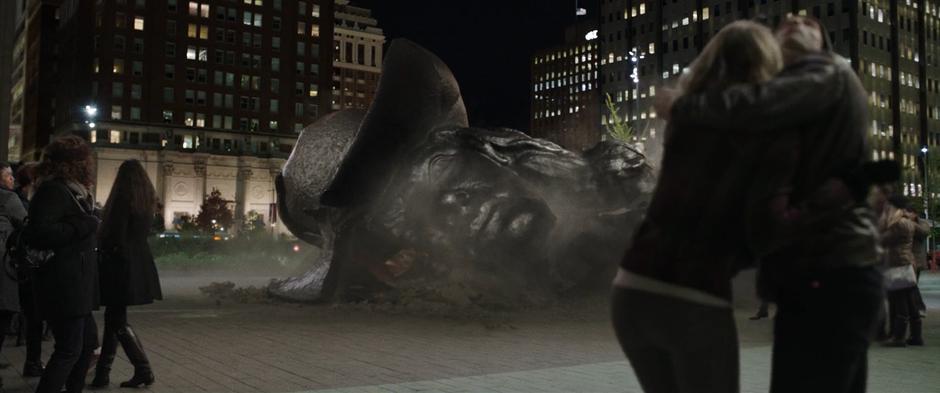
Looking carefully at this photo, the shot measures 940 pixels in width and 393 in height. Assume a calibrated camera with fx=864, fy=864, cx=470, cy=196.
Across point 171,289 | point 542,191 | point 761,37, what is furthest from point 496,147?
point 761,37

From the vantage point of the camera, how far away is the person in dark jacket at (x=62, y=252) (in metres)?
5.38

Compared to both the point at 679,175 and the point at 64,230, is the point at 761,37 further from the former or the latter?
the point at 64,230

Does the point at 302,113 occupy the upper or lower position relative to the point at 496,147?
upper

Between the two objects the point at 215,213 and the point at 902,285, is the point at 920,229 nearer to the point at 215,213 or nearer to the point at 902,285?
the point at 902,285

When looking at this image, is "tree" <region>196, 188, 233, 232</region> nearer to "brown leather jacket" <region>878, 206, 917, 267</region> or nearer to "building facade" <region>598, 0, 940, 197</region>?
"building facade" <region>598, 0, 940, 197</region>

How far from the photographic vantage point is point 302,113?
390ft

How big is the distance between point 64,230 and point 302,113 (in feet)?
381

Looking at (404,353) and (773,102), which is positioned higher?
(773,102)

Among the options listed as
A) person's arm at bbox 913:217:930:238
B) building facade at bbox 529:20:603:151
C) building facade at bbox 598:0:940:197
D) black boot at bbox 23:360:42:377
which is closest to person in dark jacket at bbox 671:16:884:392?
black boot at bbox 23:360:42:377

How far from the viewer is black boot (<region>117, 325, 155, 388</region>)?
682 centimetres

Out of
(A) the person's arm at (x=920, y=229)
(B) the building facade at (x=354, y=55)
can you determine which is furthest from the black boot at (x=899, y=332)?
(B) the building facade at (x=354, y=55)

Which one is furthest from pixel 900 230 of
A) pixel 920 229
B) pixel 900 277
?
pixel 920 229

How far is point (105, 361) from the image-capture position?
7.07 metres

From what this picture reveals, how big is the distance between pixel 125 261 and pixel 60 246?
140 cm
